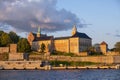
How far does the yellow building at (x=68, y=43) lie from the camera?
127m

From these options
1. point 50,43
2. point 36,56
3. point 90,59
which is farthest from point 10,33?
point 90,59

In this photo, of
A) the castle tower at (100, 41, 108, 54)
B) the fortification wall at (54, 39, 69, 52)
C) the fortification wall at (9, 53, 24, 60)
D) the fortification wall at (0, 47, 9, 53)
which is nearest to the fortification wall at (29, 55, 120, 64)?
the fortification wall at (9, 53, 24, 60)

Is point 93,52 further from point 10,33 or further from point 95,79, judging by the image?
point 95,79

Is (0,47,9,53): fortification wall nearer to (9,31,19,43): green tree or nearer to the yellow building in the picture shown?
(9,31,19,43): green tree

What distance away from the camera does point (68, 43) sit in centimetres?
12962

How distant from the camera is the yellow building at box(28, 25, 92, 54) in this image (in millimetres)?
127469

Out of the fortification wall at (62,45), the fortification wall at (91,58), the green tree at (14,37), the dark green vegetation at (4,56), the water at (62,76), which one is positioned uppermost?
the green tree at (14,37)

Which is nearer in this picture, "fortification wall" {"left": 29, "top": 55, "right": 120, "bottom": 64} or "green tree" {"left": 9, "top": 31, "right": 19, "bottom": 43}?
"fortification wall" {"left": 29, "top": 55, "right": 120, "bottom": 64}

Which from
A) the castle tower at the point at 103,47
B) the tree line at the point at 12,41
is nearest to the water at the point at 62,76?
the tree line at the point at 12,41

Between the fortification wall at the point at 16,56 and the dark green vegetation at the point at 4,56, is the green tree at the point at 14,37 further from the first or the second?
the fortification wall at the point at 16,56

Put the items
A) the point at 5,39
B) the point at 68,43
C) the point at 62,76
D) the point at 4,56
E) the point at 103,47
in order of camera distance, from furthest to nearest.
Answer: the point at 68,43, the point at 103,47, the point at 5,39, the point at 4,56, the point at 62,76

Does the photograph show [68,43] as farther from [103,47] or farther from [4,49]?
[4,49]

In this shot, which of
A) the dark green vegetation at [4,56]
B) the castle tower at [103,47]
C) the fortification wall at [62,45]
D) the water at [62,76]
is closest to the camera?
the water at [62,76]

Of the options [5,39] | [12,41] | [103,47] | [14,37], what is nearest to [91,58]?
[103,47]
